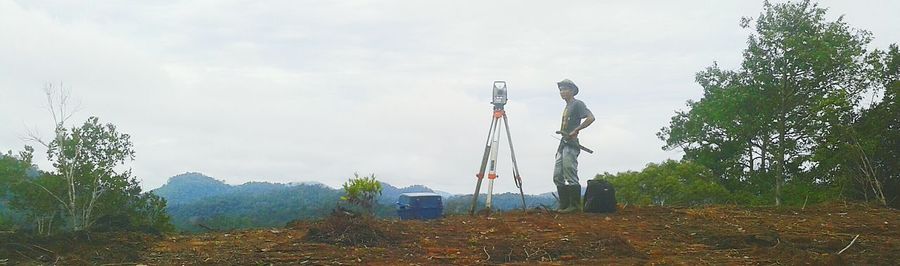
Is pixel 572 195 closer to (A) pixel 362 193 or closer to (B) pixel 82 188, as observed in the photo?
(A) pixel 362 193

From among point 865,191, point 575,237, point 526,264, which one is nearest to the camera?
point 526,264

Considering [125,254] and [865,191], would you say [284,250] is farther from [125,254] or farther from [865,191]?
[865,191]

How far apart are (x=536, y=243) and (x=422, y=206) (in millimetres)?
5178

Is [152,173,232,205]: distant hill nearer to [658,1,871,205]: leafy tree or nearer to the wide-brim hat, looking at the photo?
[658,1,871,205]: leafy tree

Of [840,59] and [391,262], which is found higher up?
[840,59]

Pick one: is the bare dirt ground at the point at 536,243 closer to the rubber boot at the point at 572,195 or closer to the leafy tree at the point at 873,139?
the rubber boot at the point at 572,195

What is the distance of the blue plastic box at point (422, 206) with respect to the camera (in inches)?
501

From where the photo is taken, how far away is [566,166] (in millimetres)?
11555

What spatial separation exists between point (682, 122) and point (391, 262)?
2665 centimetres

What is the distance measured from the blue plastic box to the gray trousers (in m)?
2.32

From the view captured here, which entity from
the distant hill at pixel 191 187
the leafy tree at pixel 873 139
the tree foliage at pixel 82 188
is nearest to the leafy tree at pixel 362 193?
the leafy tree at pixel 873 139

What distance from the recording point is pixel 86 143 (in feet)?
120

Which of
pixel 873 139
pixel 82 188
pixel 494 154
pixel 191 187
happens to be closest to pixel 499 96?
pixel 494 154

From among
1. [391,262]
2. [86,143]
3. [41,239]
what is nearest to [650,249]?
[391,262]
